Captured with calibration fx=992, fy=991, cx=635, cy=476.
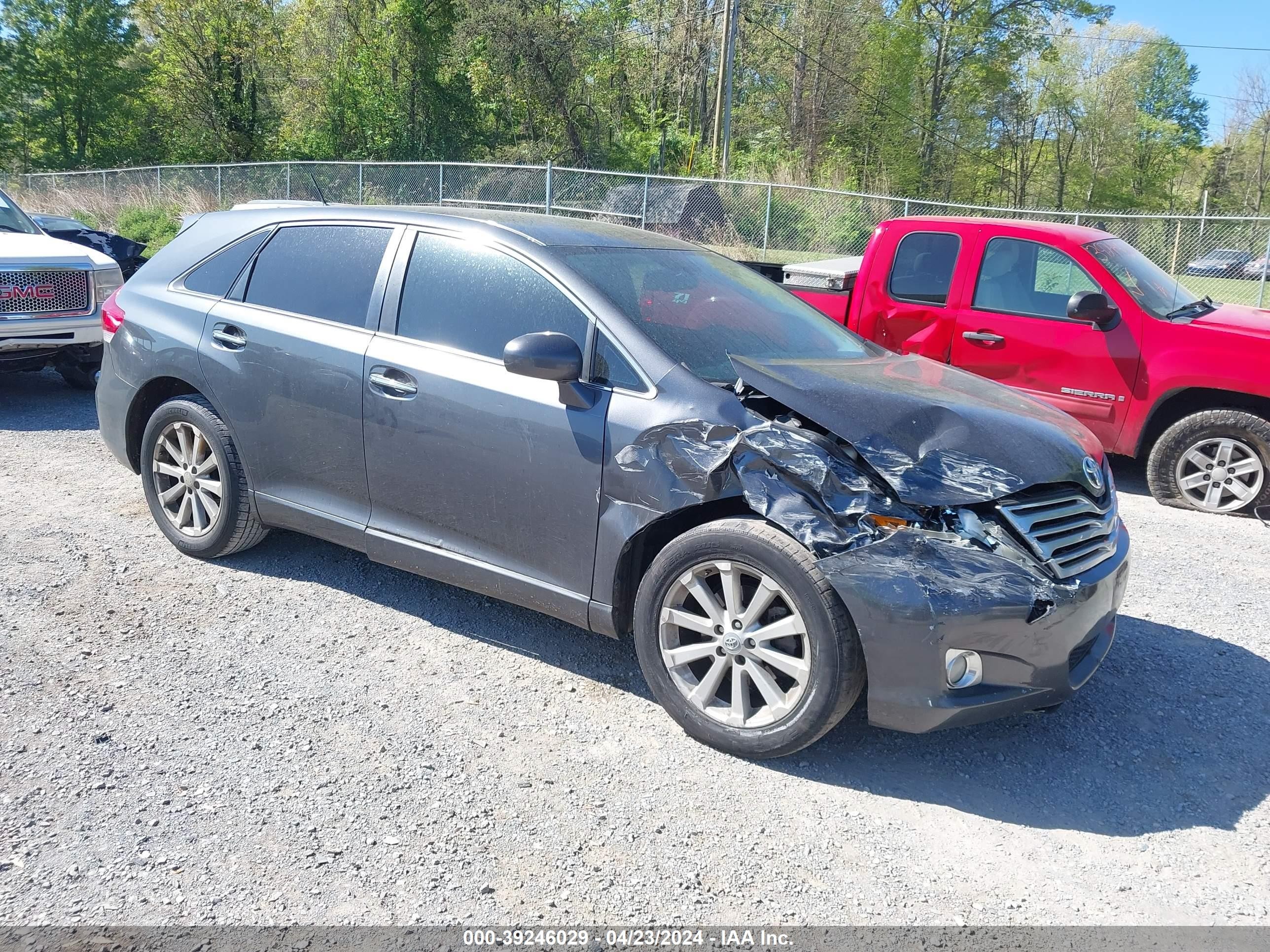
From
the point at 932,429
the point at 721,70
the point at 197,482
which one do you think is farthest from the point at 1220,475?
the point at 721,70

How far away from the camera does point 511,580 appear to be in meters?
3.83

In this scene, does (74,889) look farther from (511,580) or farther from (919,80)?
(919,80)

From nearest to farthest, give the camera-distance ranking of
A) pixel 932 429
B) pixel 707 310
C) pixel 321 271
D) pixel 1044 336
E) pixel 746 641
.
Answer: pixel 746 641 < pixel 932 429 < pixel 707 310 < pixel 321 271 < pixel 1044 336

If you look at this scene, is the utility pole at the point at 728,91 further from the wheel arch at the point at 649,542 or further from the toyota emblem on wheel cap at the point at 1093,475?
the wheel arch at the point at 649,542

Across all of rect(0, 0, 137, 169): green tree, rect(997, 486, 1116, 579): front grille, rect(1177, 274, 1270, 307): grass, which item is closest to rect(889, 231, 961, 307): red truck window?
rect(997, 486, 1116, 579): front grille

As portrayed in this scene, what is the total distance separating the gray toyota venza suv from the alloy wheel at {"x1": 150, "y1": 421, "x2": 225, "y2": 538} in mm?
16

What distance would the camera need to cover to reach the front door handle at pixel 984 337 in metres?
7.15

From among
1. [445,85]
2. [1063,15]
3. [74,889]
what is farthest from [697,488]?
[1063,15]

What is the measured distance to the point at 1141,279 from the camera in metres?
7.07

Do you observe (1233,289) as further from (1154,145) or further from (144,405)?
(1154,145)

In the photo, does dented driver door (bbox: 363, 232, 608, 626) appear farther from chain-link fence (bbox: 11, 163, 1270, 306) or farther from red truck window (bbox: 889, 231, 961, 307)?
chain-link fence (bbox: 11, 163, 1270, 306)

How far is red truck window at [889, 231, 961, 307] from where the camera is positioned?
7.38 m

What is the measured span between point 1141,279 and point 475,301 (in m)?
5.28

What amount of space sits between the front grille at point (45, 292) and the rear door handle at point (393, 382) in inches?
223
